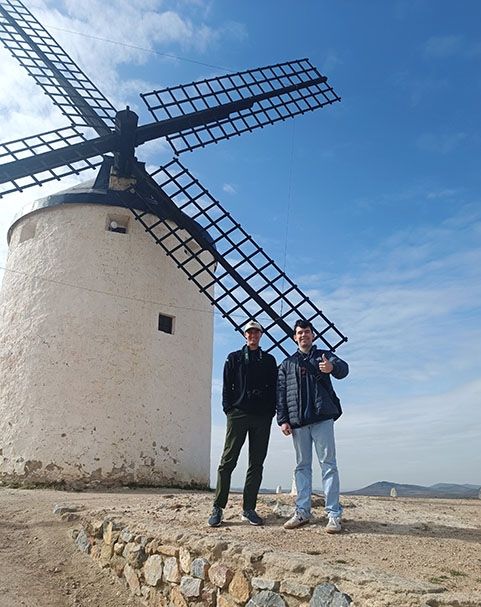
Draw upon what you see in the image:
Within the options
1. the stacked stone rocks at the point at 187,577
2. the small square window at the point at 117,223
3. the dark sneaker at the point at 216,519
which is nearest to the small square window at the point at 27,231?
the small square window at the point at 117,223

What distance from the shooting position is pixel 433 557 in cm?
363

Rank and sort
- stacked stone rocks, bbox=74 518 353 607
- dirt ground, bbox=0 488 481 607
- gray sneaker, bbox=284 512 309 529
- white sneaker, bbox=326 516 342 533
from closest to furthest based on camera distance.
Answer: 1. stacked stone rocks, bbox=74 518 353 607
2. dirt ground, bbox=0 488 481 607
3. white sneaker, bbox=326 516 342 533
4. gray sneaker, bbox=284 512 309 529

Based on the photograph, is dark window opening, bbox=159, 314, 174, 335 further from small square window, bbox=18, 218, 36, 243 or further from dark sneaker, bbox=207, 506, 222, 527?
dark sneaker, bbox=207, 506, 222, 527

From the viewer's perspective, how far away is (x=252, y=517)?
15.9ft

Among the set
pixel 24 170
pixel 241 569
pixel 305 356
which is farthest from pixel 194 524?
pixel 24 170

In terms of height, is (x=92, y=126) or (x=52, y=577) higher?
(x=92, y=126)

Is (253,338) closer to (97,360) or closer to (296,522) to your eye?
(296,522)

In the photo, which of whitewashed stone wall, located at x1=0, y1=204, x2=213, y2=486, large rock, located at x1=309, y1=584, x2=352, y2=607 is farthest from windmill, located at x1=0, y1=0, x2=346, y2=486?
large rock, located at x1=309, y1=584, x2=352, y2=607

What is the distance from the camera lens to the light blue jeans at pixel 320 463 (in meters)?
4.54

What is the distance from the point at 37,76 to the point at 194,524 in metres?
10.3

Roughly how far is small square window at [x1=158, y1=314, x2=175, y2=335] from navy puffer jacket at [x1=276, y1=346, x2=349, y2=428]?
18.3 ft

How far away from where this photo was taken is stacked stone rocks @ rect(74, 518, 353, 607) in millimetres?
3227

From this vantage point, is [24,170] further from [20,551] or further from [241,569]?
[241,569]

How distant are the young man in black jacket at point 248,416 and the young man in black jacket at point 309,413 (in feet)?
0.60
